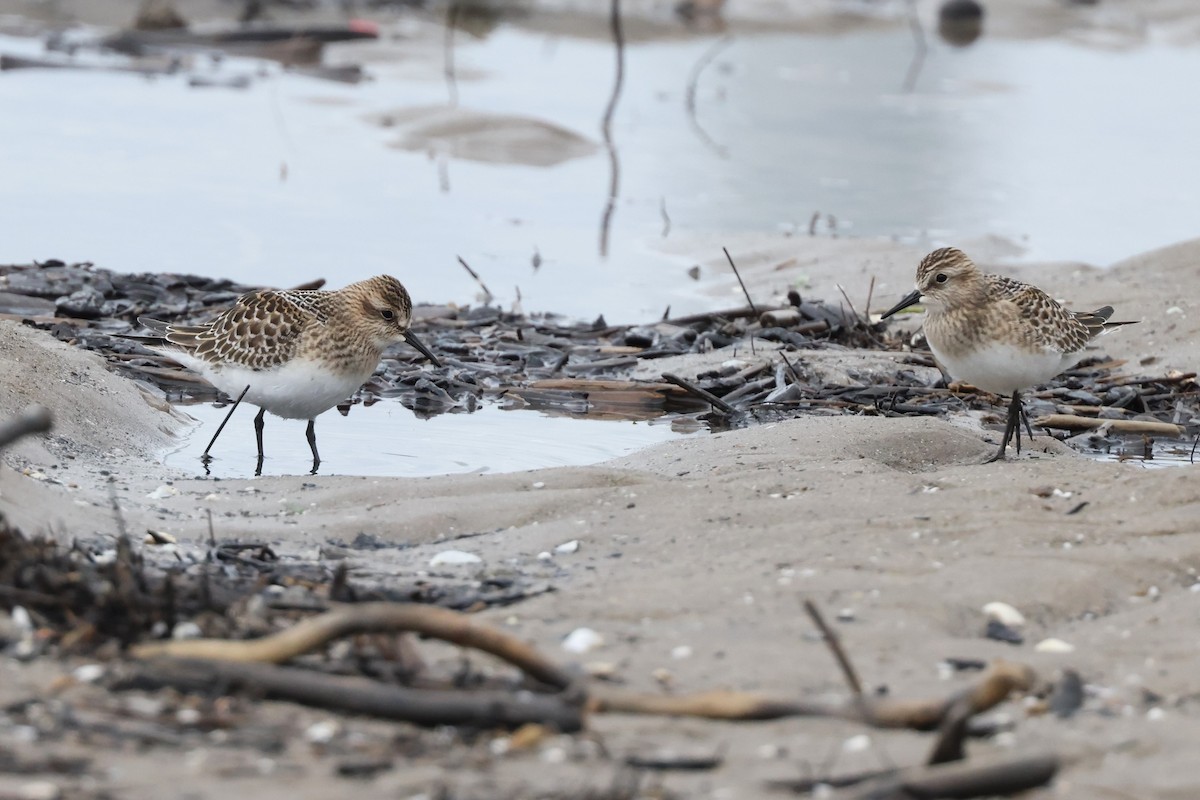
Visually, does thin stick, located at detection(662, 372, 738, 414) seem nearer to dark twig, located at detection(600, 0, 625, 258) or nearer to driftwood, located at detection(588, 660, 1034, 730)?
dark twig, located at detection(600, 0, 625, 258)

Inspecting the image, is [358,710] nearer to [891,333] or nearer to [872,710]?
[872,710]

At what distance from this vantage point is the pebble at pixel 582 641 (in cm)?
446

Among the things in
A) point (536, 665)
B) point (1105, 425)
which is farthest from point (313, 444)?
point (1105, 425)

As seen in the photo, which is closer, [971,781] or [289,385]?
[971,781]

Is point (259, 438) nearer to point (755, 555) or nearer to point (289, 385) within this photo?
point (289, 385)

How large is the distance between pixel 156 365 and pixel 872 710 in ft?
20.3

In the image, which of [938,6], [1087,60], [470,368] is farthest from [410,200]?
[938,6]

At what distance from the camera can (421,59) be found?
22.4 meters

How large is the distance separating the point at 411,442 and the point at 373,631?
14.0 ft

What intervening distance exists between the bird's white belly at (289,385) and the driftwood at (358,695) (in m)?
3.74

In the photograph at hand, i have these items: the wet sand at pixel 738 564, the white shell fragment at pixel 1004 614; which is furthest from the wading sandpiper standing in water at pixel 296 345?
the white shell fragment at pixel 1004 614

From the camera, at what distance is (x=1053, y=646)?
462cm

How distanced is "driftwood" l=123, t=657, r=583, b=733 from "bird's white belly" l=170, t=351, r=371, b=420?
3.74 m

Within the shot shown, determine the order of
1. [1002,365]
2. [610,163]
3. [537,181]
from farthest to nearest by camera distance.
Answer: [610,163] → [537,181] → [1002,365]
